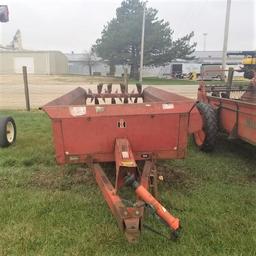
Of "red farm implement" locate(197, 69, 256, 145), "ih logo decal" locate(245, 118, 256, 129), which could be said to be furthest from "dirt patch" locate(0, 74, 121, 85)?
"ih logo decal" locate(245, 118, 256, 129)

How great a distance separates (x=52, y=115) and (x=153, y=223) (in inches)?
55.9

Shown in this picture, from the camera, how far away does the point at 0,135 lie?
663cm

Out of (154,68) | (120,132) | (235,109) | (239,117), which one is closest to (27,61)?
(154,68)

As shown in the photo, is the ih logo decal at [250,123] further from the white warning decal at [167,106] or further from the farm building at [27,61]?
the farm building at [27,61]

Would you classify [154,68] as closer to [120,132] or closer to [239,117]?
[239,117]

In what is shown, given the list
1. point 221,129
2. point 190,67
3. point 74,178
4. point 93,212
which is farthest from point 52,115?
point 190,67

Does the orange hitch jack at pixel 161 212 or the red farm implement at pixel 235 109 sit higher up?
the red farm implement at pixel 235 109

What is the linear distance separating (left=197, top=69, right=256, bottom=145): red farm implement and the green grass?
19.7 inches

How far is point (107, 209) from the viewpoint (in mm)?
3965

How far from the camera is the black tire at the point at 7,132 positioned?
21.9ft

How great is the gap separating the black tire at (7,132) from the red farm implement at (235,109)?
3594 millimetres

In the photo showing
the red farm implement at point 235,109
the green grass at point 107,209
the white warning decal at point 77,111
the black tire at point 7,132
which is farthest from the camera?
the black tire at point 7,132

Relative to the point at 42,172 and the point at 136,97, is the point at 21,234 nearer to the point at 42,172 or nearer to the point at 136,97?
the point at 42,172

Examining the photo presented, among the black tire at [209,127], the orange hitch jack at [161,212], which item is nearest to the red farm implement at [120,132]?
the orange hitch jack at [161,212]
